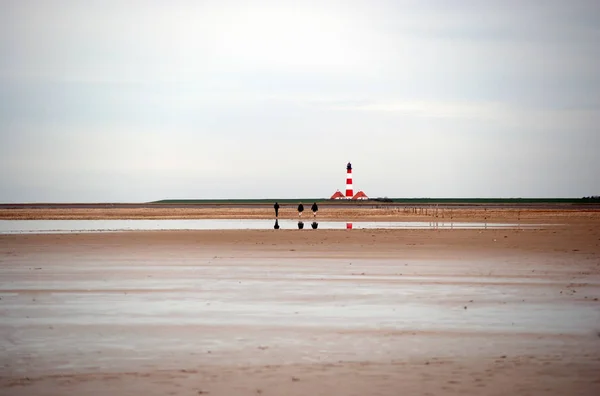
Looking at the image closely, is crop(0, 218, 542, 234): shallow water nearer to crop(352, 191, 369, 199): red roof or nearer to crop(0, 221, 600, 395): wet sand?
crop(0, 221, 600, 395): wet sand

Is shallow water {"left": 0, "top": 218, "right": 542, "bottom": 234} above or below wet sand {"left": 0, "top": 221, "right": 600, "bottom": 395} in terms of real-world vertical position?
above

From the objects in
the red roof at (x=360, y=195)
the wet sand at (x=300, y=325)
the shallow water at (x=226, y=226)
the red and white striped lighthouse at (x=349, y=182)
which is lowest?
the wet sand at (x=300, y=325)

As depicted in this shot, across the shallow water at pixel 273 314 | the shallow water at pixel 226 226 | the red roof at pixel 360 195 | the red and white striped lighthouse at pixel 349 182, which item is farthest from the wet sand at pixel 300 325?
the red roof at pixel 360 195

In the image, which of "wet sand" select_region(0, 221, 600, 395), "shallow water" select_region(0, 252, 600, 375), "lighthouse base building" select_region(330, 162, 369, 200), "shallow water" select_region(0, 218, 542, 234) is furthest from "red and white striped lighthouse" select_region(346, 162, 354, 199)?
"shallow water" select_region(0, 252, 600, 375)

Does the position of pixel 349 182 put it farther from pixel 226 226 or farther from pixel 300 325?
pixel 300 325

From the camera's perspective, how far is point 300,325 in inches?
525

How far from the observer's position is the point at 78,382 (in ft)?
30.8

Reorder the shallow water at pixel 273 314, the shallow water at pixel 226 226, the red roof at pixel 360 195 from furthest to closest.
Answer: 1. the red roof at pixel 360 195
2. the shallow water at pixel 226 226
3. the shallow water at pixel 273 314

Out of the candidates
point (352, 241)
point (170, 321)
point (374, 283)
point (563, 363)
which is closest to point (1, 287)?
point (170, 321)

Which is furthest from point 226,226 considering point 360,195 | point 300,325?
point 360,195

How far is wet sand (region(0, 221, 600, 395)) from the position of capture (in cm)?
945

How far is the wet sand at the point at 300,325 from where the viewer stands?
9453mm

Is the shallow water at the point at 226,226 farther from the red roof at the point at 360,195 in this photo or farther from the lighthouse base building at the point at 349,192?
the red roof at the point at 360,195

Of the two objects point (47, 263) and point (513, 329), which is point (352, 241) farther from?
point (513, 329)
